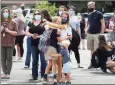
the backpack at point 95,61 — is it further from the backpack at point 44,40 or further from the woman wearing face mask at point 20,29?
the woman wearing face mask at point 20,29

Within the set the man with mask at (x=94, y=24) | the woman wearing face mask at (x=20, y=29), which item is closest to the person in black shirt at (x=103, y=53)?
the man with mask at (x=94, y=24)

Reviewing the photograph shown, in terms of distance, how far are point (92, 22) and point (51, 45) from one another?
11.6ft

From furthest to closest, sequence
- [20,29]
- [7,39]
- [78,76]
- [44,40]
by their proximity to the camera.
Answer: [20,29] → [78,76] → [7,39] → [44,40]

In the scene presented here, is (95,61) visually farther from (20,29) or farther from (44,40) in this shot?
(20,29)

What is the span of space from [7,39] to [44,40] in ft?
4.13

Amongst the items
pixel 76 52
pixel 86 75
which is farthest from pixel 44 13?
pixel 76 52

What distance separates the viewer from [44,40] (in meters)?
10.7

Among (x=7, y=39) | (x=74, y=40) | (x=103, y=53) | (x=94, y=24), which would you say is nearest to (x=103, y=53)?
(x=103, y=53)

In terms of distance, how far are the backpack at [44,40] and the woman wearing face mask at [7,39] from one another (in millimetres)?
963

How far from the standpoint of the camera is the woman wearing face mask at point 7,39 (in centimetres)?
1144

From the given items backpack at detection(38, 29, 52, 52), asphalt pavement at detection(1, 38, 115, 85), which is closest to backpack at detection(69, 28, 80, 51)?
asphalt pavement at detection(1, 38, 115, 85)

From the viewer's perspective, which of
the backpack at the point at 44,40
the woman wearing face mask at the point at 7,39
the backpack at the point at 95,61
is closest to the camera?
the backpack at the point at 44,40

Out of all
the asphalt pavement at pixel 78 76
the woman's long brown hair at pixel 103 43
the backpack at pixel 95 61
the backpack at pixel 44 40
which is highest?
the backpack at pixel 44 40

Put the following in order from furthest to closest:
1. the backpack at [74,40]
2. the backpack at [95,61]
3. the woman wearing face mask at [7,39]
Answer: the backpack at [74,40], the backpack at [95,61], the woman wearing face mask at [7,39]
